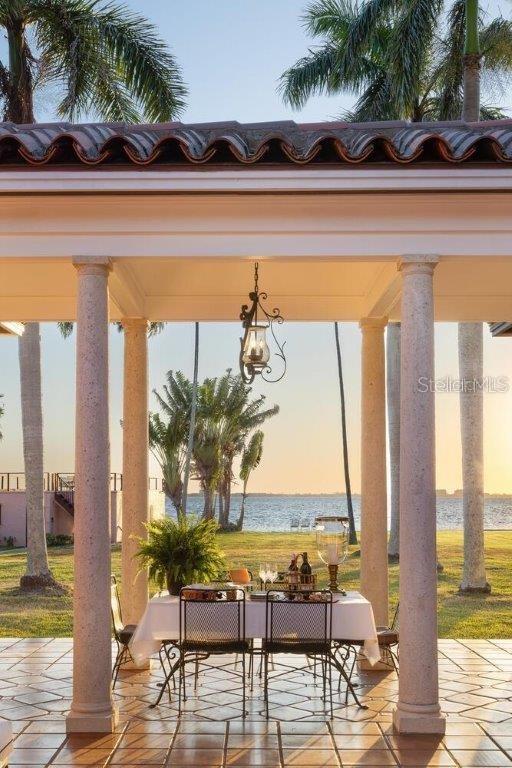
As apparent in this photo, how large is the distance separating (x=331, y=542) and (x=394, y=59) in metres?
11.7

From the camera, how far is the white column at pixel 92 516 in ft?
23.2

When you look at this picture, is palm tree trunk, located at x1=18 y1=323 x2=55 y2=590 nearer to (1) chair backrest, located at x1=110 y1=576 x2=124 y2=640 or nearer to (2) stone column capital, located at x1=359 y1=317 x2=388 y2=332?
(2) stone column capital, located at x1=359 y1=317 x2=388 y2=332

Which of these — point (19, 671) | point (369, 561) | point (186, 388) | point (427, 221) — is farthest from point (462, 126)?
point (186, 388)

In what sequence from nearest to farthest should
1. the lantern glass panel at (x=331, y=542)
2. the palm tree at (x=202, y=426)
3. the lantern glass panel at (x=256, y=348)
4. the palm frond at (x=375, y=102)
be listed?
the lantern glass panel at (x=256, y=348), the lantern glass panel at (x=331, y=542), the palm frond at (x=375, y=102), the palm tree at (x=202, y=426)

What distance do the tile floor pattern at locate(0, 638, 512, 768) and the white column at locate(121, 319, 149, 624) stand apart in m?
0.76

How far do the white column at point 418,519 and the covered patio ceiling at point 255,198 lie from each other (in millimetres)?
416

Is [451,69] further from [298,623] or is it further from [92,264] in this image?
[298,623]

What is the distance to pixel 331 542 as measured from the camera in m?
8.65

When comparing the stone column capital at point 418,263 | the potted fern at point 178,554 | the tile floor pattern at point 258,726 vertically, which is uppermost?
the stone column capital at point 418,263

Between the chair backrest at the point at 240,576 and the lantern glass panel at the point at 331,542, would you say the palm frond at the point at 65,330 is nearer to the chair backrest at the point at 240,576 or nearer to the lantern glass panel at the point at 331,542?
the chair backrest at the point at 240,576

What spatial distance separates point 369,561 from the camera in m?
9.65

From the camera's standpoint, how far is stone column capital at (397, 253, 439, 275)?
7.22 meters

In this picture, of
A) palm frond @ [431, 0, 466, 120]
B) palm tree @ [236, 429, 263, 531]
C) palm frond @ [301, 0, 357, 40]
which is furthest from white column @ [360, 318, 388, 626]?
palm tree @ [236, 429, 263, 531]

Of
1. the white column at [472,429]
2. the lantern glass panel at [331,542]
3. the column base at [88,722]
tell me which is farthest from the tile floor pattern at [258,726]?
the white column at [472,429]
